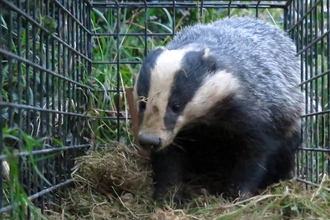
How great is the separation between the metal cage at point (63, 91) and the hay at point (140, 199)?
0.36 feet

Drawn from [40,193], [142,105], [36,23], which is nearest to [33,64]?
[36,23]

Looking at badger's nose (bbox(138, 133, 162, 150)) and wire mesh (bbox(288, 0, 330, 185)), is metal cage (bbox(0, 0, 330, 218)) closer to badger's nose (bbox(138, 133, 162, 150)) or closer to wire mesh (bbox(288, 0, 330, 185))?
wire mesh (bbox(288, 0, 330, 185))

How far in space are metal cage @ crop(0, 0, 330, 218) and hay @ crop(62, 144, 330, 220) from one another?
0.11m

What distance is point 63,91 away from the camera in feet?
8.37

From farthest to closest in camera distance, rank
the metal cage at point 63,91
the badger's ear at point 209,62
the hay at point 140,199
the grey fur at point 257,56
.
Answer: the grey fur at point 257,56 < the badger's ear at point 209,62 < the hay at point 140,199 < the metal cage at point 63,91

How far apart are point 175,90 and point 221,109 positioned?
0.33 meters

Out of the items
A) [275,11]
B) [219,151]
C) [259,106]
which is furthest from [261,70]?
[275,11]

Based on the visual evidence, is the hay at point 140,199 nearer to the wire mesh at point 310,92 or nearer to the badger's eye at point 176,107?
the wire mesh at point 310,92

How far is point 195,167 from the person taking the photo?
3.13 meters

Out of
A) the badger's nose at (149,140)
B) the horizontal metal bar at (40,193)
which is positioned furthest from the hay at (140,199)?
the badger's nose at (149,140)

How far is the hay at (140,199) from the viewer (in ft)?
6.84

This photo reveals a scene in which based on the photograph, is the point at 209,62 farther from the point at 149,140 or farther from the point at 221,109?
the point at 149,140

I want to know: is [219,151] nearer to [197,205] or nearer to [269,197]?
[197,205]

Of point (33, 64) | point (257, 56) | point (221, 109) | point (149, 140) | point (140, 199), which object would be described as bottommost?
point (140, 199)
